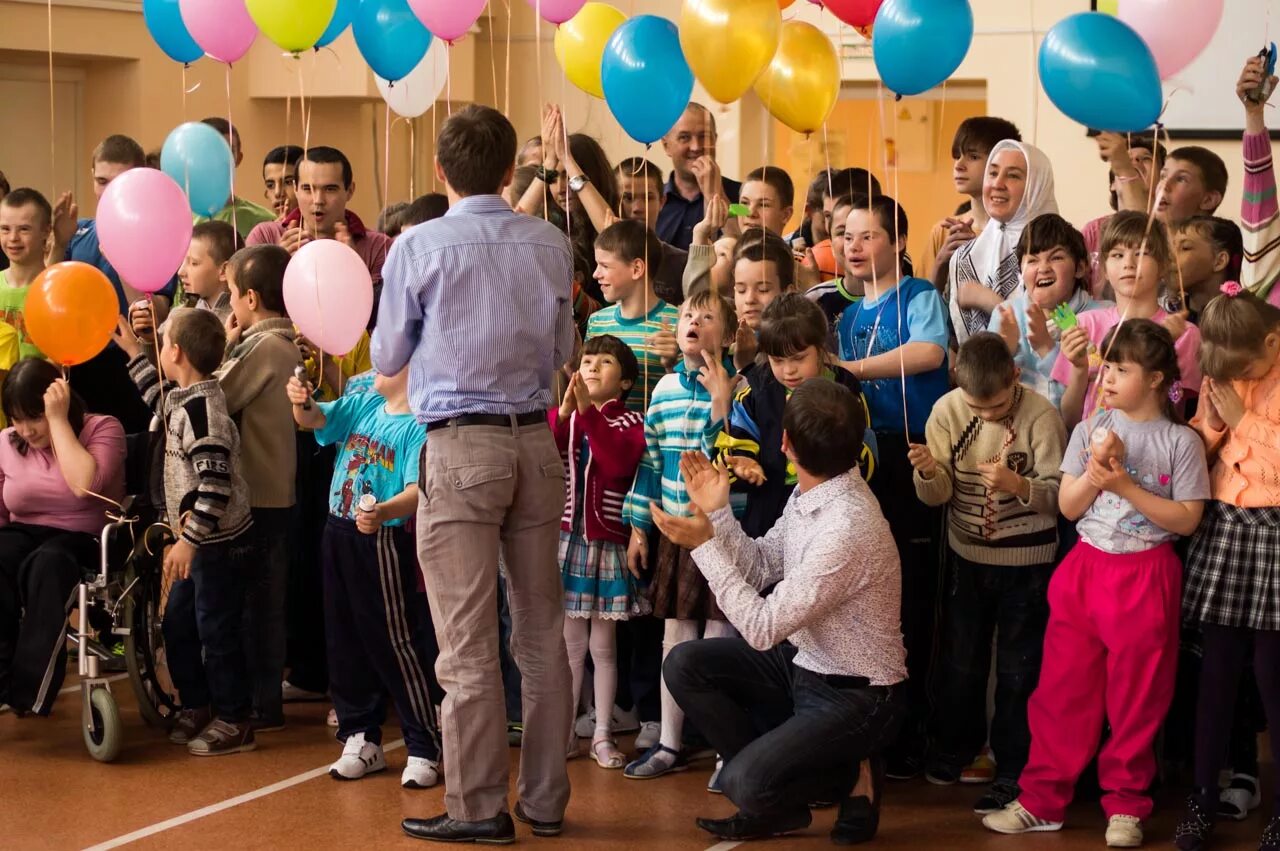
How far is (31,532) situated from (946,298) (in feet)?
9.47

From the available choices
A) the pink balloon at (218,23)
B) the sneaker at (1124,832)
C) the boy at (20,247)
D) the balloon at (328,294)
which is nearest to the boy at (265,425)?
the balloon at (328,294)

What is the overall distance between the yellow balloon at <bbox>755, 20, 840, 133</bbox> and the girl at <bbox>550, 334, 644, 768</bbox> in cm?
84

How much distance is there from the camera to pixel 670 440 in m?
4.40

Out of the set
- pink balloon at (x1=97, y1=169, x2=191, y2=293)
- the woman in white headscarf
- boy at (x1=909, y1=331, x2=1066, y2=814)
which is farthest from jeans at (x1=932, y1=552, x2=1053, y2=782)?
pink balloon at (x1=97, y1=169, x2=191, y2=293)

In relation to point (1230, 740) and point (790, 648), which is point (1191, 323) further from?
point (790, 648)

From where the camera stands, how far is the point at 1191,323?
4.30m

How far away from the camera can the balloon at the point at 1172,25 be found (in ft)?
12.9

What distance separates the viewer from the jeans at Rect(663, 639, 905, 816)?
3764 mm

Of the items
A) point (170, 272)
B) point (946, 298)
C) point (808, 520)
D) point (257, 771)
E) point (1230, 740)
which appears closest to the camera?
point (808, 520)

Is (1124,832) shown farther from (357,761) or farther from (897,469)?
(357,761)

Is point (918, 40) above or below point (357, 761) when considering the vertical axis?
above

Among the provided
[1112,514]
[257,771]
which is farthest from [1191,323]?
[257,771]

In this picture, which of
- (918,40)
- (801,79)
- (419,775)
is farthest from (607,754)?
(918,40)

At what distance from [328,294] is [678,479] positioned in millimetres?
1061
